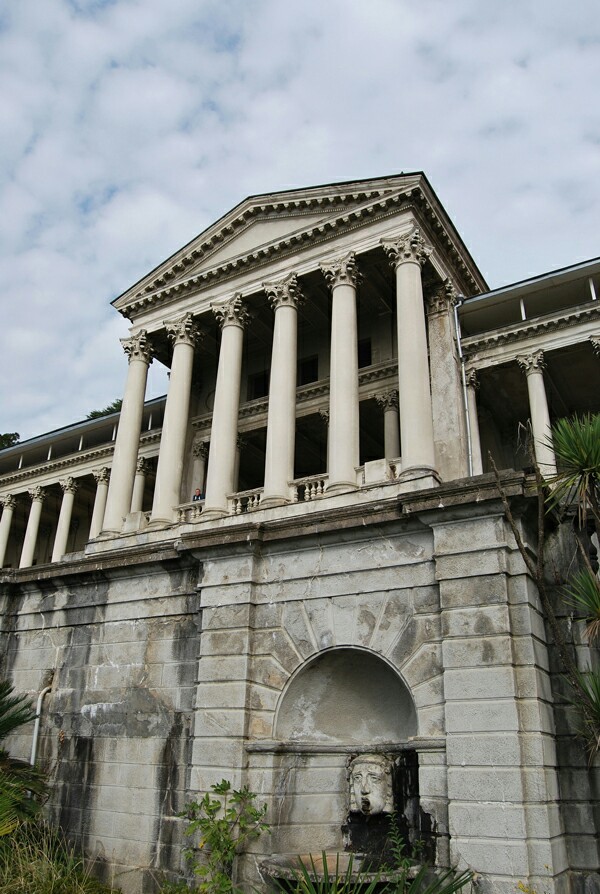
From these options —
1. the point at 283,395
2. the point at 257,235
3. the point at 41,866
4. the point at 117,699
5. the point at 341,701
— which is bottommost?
the point at 41,866

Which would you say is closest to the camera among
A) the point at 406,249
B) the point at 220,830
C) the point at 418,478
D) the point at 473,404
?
the point at 220,830

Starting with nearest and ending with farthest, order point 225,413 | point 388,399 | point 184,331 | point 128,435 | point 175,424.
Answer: point 225,413 → point 175,424 → point 128,435 → point 184,331 → point 388,399

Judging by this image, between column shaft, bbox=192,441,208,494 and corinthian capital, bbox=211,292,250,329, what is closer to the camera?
corinthian capital, bbox=211,292,250,329

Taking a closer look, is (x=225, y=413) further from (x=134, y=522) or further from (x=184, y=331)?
(x=184, y=331)

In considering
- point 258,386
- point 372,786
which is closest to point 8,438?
point 258,386

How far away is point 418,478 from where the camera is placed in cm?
1758

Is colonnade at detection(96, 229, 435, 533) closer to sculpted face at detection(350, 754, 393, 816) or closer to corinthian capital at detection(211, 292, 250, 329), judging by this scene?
corinthian capital at detection(211, 292, 250, 329)

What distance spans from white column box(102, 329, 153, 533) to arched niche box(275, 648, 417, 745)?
12214 millimetres

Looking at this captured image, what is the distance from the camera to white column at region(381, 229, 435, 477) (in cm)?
1872

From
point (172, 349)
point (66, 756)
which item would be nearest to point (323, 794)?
point (66, 756)

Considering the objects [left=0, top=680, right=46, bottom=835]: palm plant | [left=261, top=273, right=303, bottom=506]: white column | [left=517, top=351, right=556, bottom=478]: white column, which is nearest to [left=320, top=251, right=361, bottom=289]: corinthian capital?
[left=261, top=273, right=303, bottom=506]: white column

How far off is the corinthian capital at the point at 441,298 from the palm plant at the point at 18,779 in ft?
55.7

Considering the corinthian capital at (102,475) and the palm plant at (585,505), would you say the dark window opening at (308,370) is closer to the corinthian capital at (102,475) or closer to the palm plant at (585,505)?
the corinthian capital at (102,475)

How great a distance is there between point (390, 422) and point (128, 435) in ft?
30.7
